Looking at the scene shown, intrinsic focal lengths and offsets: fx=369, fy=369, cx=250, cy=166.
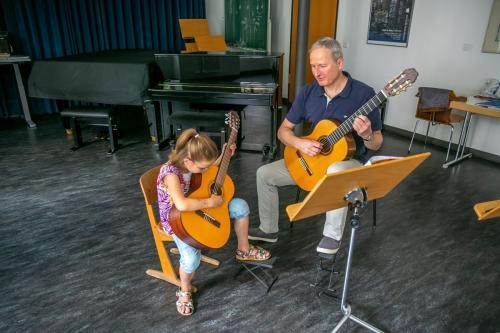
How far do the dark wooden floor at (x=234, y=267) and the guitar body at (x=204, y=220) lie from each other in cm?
37

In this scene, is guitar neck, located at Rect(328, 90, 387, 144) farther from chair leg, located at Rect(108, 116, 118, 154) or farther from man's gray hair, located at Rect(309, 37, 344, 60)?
chair leg, located at Rect(108, 116, 118, 154)

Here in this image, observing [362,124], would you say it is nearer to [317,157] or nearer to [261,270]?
[317,157]

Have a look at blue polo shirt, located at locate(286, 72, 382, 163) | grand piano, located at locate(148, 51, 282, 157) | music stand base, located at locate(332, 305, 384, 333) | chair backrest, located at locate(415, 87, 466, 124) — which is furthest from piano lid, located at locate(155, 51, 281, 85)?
music stand base, located at locate(332, 305, 384, 333)

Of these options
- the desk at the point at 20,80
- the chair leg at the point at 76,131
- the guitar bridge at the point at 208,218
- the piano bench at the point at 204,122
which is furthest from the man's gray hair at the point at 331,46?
the desk at the point at 20,80

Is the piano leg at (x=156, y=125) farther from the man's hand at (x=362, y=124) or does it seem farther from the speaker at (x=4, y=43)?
the man's hand at (x=362, y=124)

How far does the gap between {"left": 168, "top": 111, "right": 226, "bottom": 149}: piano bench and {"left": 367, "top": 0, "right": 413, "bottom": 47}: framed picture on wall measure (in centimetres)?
261

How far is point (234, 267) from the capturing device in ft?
7.29

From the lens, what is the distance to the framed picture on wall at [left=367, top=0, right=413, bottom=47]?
4.66 m

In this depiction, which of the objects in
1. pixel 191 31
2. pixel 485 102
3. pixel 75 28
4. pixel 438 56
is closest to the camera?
pixel 485 102

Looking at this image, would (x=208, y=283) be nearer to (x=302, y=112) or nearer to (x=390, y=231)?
(x=302, y=112)

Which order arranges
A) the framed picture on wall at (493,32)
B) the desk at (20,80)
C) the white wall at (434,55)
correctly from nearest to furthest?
the framed picture on wall at (493,32), the white wall at (434,55), the desk at (20,80)

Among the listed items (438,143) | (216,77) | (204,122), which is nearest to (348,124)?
(204,122)

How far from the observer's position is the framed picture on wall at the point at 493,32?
3803 millimetres

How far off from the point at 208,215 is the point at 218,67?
2.40 m
